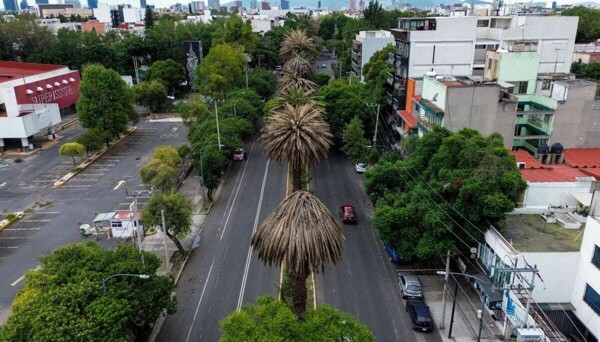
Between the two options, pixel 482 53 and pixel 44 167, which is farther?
pixel 482 53

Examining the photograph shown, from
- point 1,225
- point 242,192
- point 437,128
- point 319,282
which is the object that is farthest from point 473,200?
point 1,225

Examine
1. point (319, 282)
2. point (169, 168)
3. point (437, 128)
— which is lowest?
point (319, 282)

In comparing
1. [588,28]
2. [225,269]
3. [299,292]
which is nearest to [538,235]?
[299,292]

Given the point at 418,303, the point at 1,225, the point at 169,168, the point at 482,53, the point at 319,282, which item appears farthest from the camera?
the point at 482,53

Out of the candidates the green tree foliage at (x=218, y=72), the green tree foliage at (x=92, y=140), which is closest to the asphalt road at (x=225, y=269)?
the green tree foliage at (x=92, y=140)

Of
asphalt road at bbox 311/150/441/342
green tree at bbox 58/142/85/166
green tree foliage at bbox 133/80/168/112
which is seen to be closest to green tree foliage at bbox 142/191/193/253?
asphalt road at bbox 311/150/441/342

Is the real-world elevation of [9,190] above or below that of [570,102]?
below

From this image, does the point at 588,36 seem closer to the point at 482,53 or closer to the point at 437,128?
the point at 482,53
